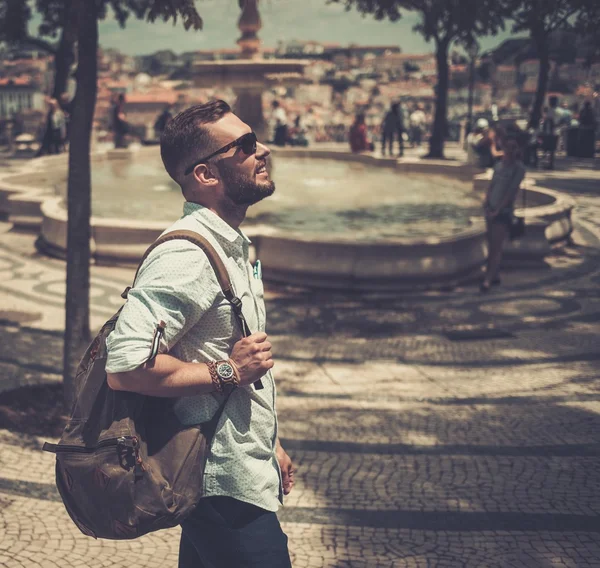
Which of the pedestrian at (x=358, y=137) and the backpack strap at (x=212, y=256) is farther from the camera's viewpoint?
the pedestrian at (x=358, y=137)

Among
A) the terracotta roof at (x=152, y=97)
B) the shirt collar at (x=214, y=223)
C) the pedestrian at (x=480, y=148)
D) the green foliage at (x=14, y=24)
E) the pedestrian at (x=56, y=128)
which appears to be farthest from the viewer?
the terracotta roof at (x=152, y=97)

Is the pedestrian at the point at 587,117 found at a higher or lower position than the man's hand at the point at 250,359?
lower

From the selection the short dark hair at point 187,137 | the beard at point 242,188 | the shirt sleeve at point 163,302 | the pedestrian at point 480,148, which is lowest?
the pedestrian at point 480,148

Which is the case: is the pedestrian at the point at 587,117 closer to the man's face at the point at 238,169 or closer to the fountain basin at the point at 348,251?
the fountain basin at the point at 348,251

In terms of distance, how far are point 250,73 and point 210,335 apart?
54.5ft

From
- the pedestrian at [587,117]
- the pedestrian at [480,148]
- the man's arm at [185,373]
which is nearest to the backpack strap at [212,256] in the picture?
the man's arm at [185,373]

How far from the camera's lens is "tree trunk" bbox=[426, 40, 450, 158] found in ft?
84.4

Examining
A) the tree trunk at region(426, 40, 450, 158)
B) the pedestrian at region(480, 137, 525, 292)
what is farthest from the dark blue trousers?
the tree trunk at region(426, 40, 450, 158)

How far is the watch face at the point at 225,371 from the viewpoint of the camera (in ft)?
7.72

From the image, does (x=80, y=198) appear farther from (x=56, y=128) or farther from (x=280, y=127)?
(x=280, y=127)

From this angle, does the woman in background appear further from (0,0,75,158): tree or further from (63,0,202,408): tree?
(63,0,202,408): tree

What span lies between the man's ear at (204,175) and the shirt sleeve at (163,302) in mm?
228

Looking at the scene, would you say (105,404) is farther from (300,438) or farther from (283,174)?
(283,174)

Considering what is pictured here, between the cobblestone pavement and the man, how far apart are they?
1.50 m
